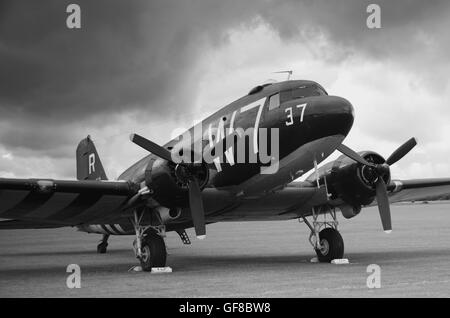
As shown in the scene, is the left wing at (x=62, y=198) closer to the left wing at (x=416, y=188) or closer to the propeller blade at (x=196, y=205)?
the propeller blade at (x=196, y=205)

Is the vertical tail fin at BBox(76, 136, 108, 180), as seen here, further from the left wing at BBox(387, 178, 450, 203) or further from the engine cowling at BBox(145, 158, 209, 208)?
the left wing at BBox(387, 178, 450, 203)

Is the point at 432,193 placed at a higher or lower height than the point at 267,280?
higher

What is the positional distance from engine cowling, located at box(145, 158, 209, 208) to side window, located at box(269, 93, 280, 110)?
2.29m

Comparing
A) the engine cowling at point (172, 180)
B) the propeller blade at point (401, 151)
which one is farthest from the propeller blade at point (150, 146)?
the propeller blade at point (401, 151)

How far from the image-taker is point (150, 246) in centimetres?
1501

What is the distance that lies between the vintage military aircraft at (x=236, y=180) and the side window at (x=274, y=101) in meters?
0.03

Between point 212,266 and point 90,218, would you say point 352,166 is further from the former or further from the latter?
point 90,218

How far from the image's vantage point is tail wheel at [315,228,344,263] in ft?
56.4

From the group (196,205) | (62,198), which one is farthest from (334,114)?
(62,198)

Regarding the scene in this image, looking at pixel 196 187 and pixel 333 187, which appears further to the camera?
pixel 333 187

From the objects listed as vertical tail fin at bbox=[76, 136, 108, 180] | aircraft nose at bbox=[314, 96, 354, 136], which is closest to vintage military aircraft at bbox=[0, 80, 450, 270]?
aircraft nose at bbox=[314, 96, 354, 136]
